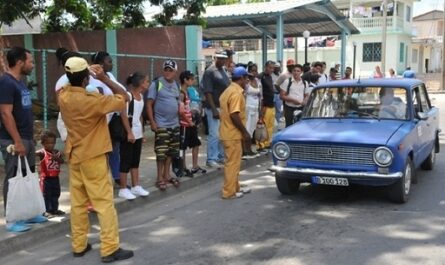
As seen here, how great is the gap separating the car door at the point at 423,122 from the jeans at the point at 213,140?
3.01 m

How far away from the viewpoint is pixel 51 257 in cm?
523

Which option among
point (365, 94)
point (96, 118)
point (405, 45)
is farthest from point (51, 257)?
point (405, 45)

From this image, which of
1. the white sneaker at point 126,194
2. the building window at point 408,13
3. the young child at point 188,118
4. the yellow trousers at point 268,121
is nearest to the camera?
the white sneaker at point 126,194

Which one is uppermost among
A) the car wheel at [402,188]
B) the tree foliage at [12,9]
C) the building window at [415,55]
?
the tree foliage at [12,9]

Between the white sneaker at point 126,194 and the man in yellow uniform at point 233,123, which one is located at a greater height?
the man in yellow uniform at point 233,123

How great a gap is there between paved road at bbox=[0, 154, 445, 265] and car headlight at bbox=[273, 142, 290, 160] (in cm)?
61

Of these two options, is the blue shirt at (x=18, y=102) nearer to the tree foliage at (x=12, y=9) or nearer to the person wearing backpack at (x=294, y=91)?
the person wearing backpack at (x=294, y=91)

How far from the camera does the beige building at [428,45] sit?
2130 inches

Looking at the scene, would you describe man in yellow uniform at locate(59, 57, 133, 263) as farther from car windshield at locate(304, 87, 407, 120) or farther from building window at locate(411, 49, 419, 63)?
building window at locate(411, 49, 419, 63)

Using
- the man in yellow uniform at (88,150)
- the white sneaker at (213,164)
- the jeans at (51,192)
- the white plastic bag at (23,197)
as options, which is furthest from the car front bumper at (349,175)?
the white plastic bag at (23,197)

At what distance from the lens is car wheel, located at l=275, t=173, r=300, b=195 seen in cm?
723

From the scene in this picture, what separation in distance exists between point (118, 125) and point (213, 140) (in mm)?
2717

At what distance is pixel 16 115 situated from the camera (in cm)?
533

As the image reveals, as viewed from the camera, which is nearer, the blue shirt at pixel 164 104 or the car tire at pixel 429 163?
the blue shirt at pixel 164 104
